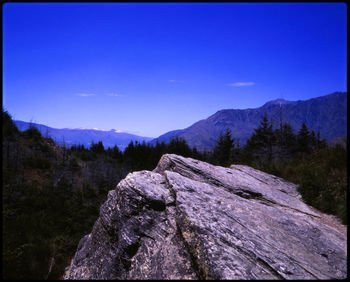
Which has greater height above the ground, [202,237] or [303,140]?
[303,140]

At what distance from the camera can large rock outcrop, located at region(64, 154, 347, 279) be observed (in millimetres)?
3424

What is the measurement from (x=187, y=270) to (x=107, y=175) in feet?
72.6

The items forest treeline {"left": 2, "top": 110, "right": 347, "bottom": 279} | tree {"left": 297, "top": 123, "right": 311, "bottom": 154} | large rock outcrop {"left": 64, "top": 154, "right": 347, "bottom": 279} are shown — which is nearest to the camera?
large rock outcrop {"left": 64, "top": 154, "right": 347, "bottom": 279}

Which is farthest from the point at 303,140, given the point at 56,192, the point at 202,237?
the point at 202,237

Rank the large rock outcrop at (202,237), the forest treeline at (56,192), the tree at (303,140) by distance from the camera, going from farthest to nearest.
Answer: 1. the tree at (303,140)
2. the forest treeline at (56,192)
3. the large rock outcrop at (202,237)

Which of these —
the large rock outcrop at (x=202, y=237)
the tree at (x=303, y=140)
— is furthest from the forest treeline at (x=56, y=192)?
the tree at (x=303, y=140)

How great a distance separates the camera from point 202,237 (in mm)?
3693

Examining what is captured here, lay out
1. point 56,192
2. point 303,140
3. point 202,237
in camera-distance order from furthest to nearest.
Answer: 1. point 303,140
2. point 56,192
3. point 202,237

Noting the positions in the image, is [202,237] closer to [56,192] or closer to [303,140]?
[56,192]

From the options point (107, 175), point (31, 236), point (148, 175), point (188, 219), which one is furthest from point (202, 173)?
point (107, 175)

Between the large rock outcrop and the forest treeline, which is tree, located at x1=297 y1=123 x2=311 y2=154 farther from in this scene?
the large rock outcrop

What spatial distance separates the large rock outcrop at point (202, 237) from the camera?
342 cm

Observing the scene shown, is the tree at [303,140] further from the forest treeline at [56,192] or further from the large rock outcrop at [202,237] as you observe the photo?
the large rock outcrop at [202,237]

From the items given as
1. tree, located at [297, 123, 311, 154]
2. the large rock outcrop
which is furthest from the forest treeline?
tree, located at [297, 123, 311, 154]
